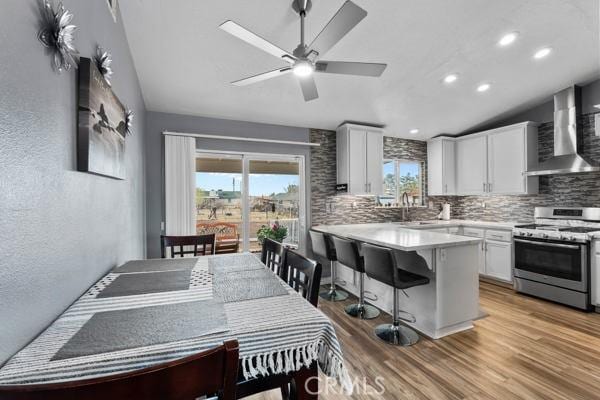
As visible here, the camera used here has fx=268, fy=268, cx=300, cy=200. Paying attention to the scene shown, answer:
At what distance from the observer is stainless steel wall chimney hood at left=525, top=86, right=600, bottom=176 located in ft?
11.3

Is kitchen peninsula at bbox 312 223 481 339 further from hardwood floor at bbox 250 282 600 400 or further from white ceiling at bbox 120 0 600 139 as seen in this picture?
white ceiling at bbox 120 0 600 139

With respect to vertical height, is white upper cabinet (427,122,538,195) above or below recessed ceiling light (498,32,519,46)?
below

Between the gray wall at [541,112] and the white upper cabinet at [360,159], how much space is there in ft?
6.44

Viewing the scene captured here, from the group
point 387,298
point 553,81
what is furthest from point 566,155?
point 387,298

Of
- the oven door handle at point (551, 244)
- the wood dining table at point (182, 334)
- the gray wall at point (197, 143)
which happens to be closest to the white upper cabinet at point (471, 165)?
the oven door handle at point (551, 244)

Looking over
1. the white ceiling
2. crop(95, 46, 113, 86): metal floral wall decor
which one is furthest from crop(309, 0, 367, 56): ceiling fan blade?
crop(95, 46, 113, 86): metal floral wall decor

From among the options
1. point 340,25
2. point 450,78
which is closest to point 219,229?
point 340,25

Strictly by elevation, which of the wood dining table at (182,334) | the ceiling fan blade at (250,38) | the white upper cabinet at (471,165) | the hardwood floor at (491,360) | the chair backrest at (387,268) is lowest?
the hardwood floor at (491,360)

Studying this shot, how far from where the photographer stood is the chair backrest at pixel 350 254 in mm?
2719

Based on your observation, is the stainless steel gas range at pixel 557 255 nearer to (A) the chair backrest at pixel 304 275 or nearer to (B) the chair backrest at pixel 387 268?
(B) the chair backrest at pixel 387 268

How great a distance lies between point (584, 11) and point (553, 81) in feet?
4.18

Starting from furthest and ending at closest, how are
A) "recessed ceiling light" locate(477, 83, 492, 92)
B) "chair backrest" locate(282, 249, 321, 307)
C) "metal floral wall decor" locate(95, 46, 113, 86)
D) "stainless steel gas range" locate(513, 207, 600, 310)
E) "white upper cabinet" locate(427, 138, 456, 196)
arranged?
1. "white upper cabinet" locate(427, 138, 456, 196)
2. "recessed ceiling light" locate(477, 83, 492, 92)
3. "stainless steel gas range" locate(513, 207, 600, 310)
4. "metal floral wall decor" locate(95, 46, 113, 86)
5. "chair backrest" locate(282, 249, 321, 307)

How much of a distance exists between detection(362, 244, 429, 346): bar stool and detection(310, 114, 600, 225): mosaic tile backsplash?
1709 millimetres

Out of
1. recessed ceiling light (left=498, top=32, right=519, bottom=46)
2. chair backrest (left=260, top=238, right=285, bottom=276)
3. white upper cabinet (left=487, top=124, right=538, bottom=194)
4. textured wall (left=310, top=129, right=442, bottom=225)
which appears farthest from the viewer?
textured wall (left=310, top=129, right=442, bottom=225)
